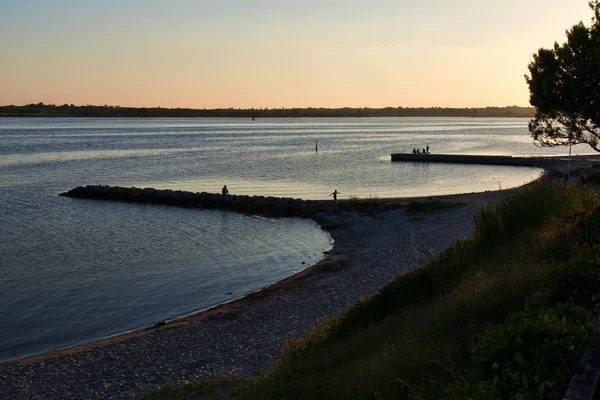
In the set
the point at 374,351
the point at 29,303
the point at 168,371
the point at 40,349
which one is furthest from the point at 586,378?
the point at 29,303

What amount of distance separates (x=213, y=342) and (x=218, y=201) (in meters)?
28.1

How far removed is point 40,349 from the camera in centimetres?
1627

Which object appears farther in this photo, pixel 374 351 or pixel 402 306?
pixel 402 306

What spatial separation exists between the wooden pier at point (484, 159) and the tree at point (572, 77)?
4846cm

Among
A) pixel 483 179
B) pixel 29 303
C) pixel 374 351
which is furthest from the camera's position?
pixel 483 179

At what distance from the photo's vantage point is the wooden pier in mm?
71000

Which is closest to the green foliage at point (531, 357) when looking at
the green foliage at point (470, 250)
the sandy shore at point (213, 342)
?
the green foliage at point (470, 250)

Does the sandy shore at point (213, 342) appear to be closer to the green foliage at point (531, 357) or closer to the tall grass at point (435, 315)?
the tall grass at point (435, 315)

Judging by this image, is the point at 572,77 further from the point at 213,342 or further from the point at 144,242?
the point at 144,242

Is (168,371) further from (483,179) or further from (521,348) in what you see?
(483,179)

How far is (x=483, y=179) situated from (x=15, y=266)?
1873 inches

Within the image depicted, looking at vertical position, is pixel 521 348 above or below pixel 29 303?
above

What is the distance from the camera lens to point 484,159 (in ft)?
254

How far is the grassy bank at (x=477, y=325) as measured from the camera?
562 cm
